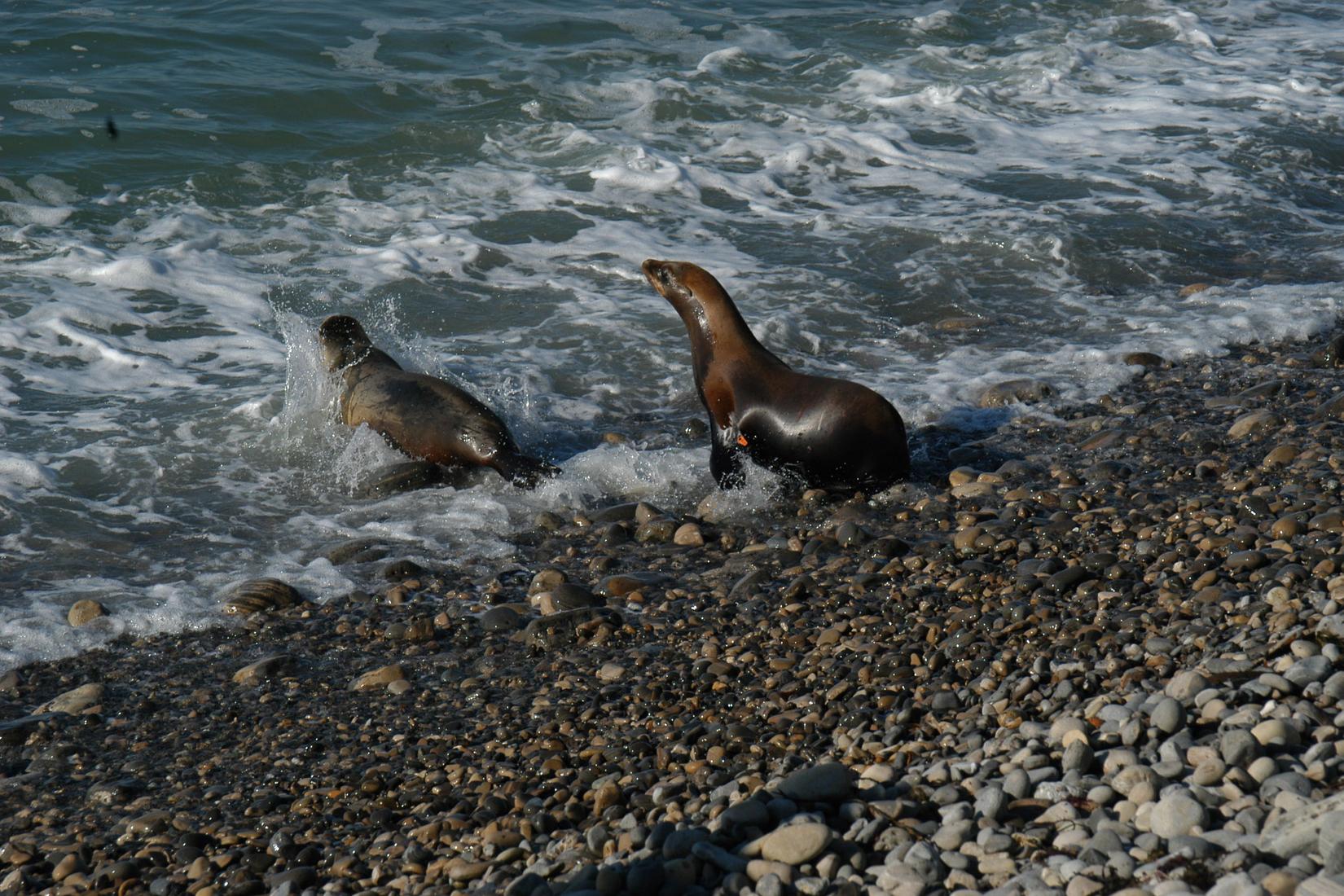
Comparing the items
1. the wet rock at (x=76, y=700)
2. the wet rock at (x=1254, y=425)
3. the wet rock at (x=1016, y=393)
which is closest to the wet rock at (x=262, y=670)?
the wet rock at (x=76, y=700)

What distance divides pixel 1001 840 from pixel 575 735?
177 cm

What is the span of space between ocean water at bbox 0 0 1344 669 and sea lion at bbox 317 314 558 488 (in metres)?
0.16

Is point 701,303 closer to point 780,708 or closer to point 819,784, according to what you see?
point 780,708

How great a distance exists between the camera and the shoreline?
3582mm

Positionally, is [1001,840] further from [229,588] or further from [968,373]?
[968,373]

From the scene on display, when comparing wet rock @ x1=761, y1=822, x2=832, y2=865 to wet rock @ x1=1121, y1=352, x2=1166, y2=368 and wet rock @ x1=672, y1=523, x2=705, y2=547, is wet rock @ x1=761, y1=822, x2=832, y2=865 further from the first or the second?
wet rock @ x1=1121, y1=352, x2=1166, y2=368

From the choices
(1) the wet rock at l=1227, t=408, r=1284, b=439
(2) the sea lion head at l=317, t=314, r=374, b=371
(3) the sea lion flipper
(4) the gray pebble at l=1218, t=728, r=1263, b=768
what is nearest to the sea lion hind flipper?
(3) the sea lion flipper

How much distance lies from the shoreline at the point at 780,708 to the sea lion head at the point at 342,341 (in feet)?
7.81

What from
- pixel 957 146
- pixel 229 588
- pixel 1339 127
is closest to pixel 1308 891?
pixel 229 588

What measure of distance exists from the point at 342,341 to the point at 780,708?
5.00 metres

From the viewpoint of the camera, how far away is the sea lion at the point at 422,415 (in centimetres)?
761

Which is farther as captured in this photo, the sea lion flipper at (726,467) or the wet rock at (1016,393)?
the wet rock at (1016,393)

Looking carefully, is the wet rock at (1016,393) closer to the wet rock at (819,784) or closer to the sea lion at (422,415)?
the sea lion at (422,415)

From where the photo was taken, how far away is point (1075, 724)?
13.1 feet
